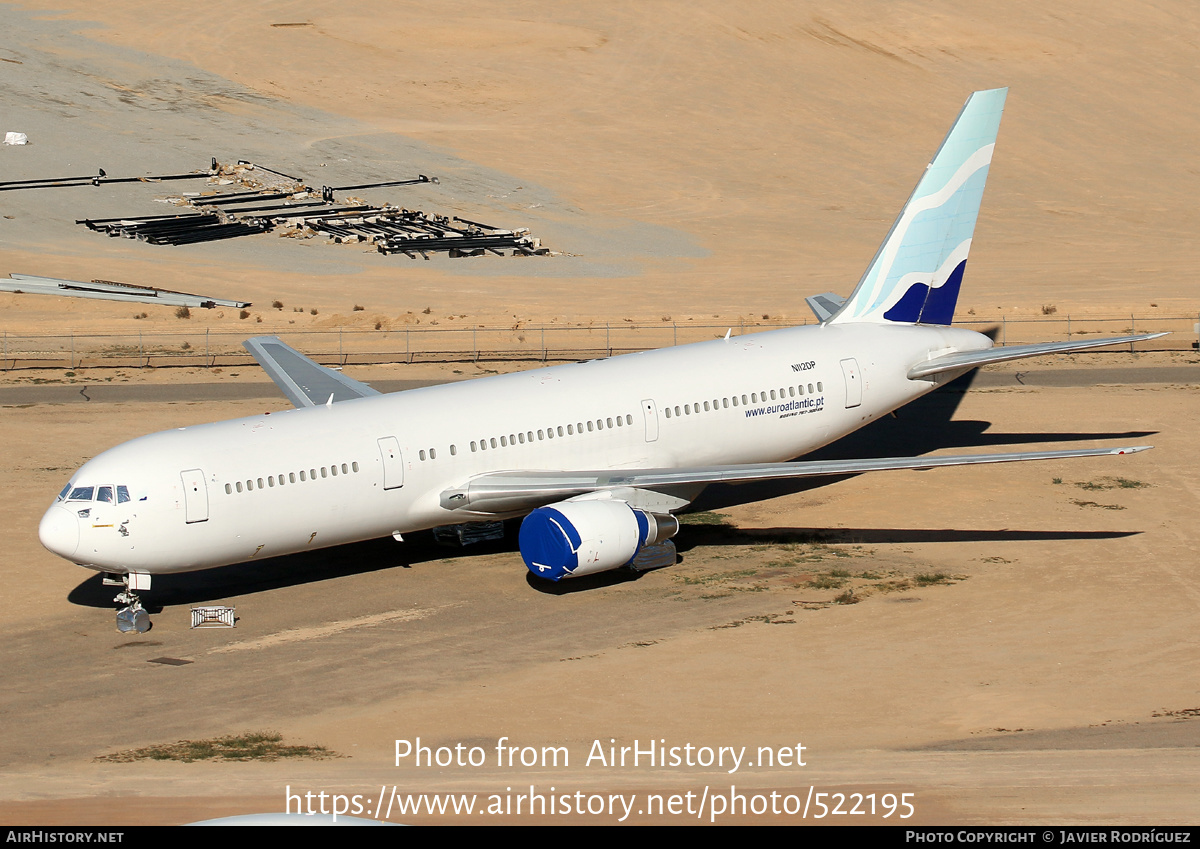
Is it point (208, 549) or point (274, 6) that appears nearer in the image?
point (208, 549)

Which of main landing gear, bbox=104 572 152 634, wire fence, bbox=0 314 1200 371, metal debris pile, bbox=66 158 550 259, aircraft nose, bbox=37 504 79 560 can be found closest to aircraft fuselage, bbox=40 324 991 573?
aircraft nose, bbox=37 504 79 560

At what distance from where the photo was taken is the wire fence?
66.1m

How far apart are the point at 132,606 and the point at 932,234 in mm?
27138

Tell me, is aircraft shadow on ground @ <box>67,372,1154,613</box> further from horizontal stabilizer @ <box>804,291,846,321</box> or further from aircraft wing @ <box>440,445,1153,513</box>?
horizontal stabilizer @ <box>804,291,846,321</box>

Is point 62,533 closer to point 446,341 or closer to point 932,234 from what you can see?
point 932,234

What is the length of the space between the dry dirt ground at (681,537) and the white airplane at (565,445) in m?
2.00

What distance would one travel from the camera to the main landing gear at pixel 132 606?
106 feet

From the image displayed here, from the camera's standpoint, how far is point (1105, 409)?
53031 millimetres

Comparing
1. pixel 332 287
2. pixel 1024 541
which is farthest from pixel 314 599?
pixel 332 287

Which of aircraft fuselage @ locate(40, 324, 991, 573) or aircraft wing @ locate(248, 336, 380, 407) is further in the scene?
aircraft wing @ locate(248, 336, 380, 407)

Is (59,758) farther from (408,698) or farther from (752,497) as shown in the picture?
(752,497)

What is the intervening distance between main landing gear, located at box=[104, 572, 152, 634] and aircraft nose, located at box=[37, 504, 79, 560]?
5.00ft

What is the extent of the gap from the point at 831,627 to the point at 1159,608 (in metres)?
7.93

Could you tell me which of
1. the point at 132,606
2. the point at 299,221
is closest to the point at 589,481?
the point at 132,606
